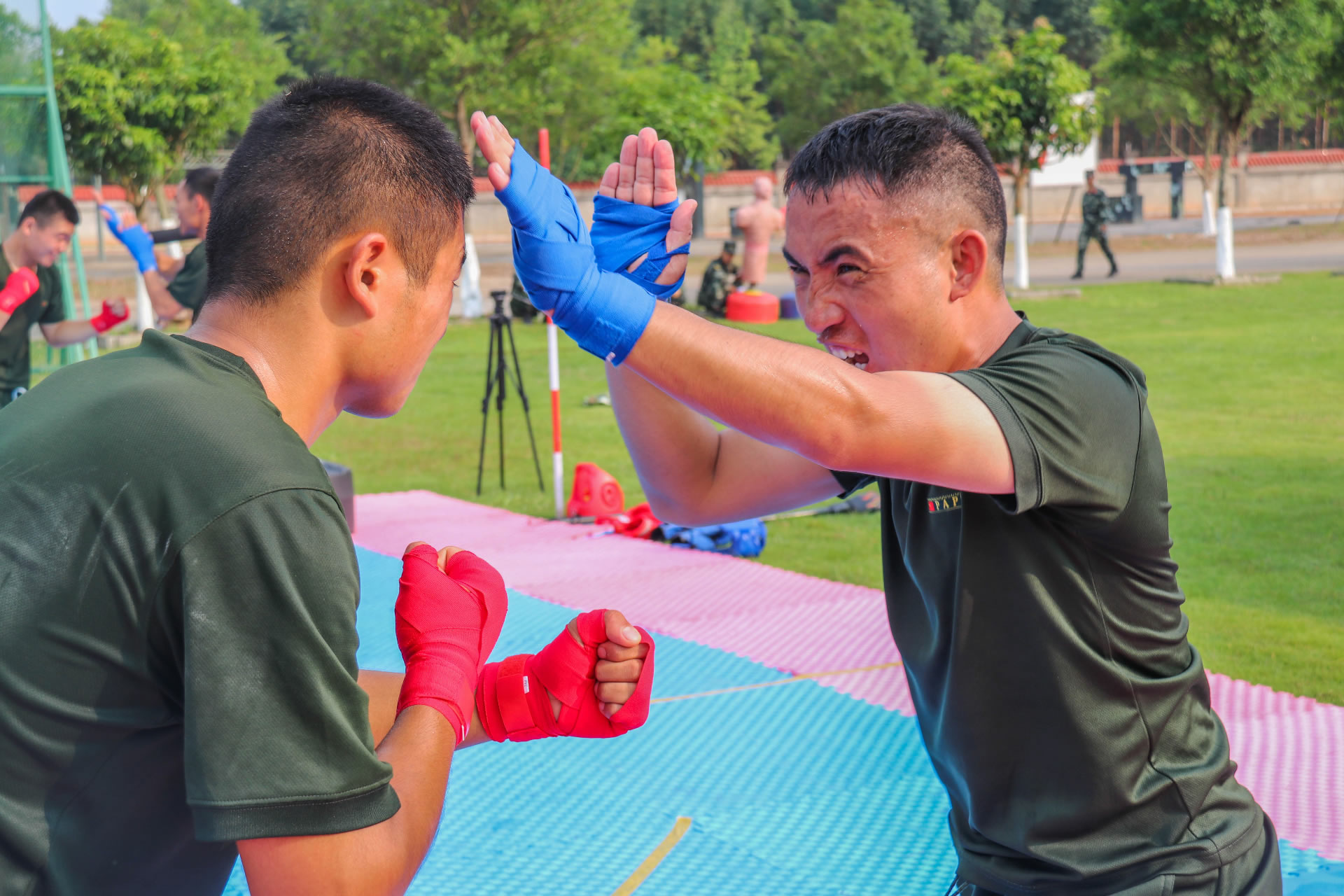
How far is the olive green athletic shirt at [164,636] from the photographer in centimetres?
135

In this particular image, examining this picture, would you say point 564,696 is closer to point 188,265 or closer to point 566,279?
point 566,279

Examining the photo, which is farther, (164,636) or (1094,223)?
(1094,223)

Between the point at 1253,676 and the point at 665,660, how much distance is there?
8.45 ft

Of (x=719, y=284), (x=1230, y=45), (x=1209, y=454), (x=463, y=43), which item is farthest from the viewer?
(x=463, y=43)

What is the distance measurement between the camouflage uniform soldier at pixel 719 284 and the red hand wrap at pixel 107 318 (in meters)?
11.4

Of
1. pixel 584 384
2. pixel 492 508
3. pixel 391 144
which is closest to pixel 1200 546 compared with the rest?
pixel 492 508

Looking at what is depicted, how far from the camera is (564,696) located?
2119 mm

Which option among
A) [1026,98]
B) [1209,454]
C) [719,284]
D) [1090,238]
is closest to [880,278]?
[1209,454]

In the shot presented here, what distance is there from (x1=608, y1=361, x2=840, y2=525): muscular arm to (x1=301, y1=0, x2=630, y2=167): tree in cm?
2667

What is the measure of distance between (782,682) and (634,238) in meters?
2.97

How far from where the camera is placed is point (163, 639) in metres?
1.42

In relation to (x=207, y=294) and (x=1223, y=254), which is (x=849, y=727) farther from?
(x=1223, y=254)

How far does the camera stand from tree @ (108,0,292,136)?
24.2 metres

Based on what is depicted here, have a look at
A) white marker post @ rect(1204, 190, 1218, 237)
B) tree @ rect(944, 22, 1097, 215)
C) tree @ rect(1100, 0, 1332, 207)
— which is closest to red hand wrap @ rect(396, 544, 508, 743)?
tree @ rect(944, 22, 1097, 215)
